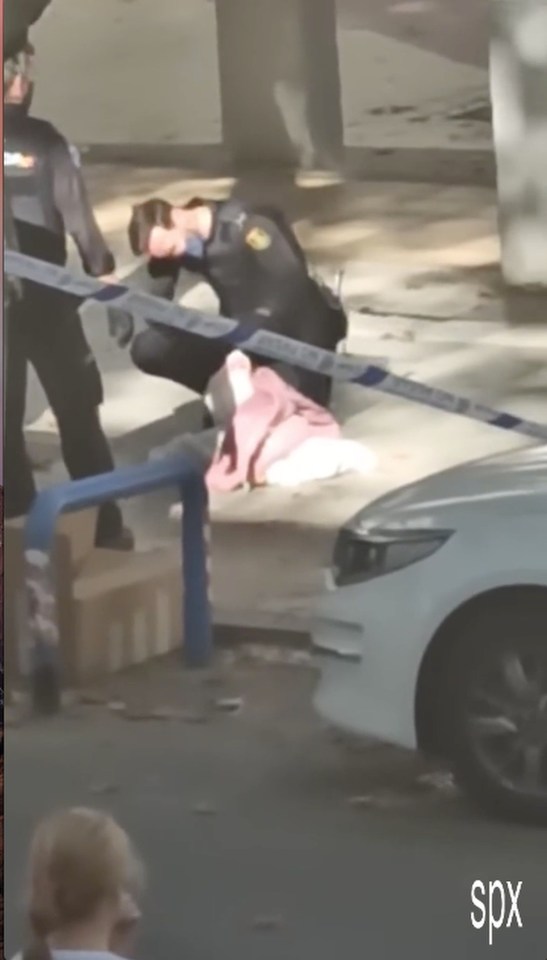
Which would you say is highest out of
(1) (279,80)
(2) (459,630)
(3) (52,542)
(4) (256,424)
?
(1) (279,80)

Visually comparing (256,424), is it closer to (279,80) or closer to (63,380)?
(63,380)

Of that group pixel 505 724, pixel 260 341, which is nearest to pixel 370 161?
pixel 260 341

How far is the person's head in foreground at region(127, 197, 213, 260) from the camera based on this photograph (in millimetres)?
2188

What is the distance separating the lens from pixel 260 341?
2178 mm

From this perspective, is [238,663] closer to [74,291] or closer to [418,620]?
[418,620]

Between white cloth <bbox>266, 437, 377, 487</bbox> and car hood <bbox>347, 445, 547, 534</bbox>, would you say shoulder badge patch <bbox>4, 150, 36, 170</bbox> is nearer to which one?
white cloth <bbox>266, 437, 377, 487</bbox>

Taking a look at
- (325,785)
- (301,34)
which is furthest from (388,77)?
(325,785)

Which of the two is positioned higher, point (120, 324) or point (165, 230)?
point (165, 230)

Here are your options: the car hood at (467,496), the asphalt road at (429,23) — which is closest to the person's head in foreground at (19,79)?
the asphalt road at (429,23)

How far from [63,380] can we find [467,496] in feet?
1.71

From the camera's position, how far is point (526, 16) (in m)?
2.13

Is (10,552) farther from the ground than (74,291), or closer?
closer

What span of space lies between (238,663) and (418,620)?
229mm

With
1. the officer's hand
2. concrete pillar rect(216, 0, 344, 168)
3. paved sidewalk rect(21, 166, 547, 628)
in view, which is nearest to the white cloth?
paved sidewalk rect(21, 166, 547, 628)
